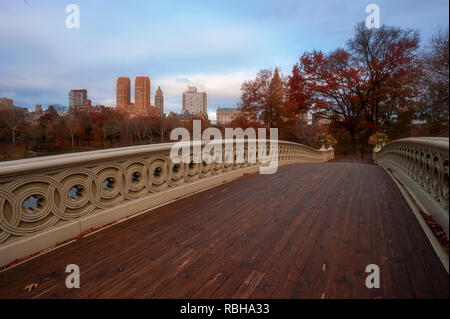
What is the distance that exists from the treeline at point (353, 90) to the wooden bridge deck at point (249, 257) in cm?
1676

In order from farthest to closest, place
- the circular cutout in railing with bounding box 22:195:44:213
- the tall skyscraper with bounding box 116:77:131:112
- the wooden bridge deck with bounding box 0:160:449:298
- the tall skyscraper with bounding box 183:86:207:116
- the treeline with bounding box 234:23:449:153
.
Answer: the tall skyscraper with bounding box 183:86:207:116 < the tall skyscraper with bounding box 116:77:131:112 < the treeline with bounding box 234:23:449:153 < the circular cutout in railing with bounding box 22:195:44:213 < the wooden bridge deck with bounding box 0:160:449:298

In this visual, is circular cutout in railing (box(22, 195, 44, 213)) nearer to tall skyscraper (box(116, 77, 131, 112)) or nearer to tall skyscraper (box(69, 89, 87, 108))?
tall skyscraper (box(69, 89, 87, 108))

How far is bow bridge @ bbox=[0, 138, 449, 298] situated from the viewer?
5.73ft

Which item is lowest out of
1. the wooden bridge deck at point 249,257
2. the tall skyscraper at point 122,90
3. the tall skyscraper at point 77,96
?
the wooden bridge deck at point 249,257

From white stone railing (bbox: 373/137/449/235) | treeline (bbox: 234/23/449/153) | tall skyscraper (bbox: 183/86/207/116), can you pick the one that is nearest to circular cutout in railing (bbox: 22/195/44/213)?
white stone railing (bbox: 373/137/449/235)

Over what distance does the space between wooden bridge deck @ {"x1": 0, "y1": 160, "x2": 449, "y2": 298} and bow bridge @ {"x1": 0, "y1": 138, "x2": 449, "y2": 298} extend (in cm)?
1

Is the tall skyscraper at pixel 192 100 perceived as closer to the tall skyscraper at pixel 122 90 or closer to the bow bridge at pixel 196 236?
the tall skyscraper at pixel 122 90

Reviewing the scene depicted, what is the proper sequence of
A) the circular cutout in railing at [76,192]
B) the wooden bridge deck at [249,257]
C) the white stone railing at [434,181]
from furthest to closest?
the circular cutout in railing at [76,192]
the white stone railing at [434,181]
the wooden bridge deck at [249,257]

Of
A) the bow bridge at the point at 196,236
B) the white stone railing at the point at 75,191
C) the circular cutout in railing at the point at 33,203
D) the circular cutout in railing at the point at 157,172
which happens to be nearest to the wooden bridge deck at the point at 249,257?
the bow bridge at the point at 196,236

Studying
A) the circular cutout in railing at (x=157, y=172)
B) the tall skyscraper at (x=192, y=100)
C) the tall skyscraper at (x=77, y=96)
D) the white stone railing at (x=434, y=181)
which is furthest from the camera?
the tall skyscraper at (x=192, y=100)

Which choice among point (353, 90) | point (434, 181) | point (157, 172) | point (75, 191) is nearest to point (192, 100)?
point (353, 90)

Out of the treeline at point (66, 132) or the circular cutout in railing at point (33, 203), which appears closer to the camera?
the circular cutout in railing at point (33, 203)

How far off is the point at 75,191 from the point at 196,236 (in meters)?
1.66

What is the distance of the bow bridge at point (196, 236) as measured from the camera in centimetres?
175
